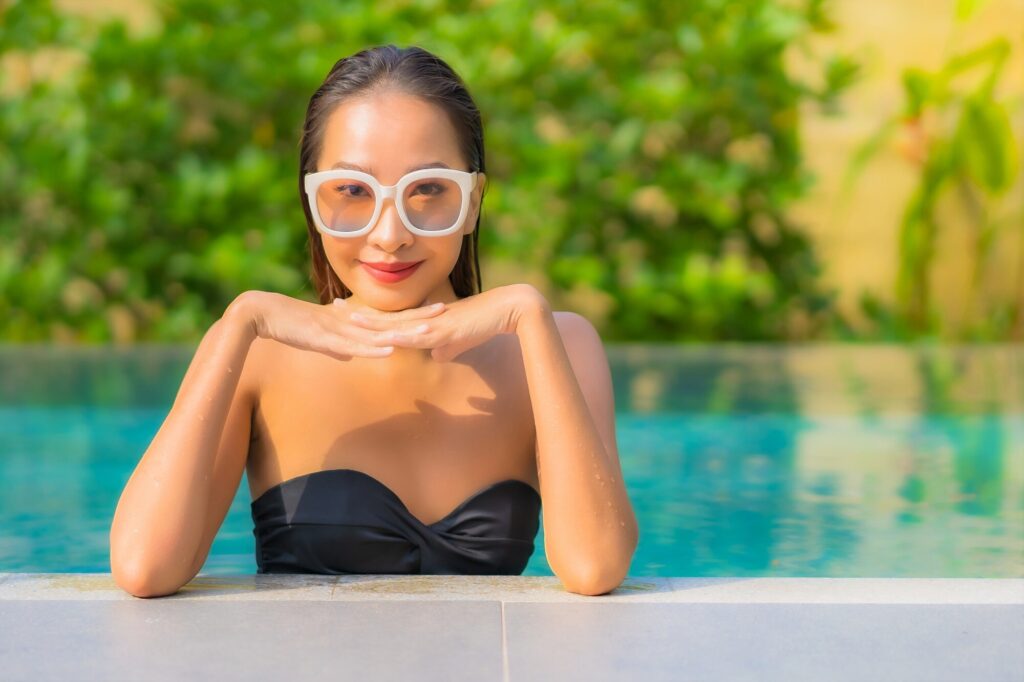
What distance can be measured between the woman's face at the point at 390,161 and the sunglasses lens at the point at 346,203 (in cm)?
3

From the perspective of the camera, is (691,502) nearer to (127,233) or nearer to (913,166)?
(127,233)

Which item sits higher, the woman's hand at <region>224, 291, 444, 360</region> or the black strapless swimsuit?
the woman's hand at <region>224, 291, 444, 360</region>

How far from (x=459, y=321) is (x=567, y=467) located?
30 cm

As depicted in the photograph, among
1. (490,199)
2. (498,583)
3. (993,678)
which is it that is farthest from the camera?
(490,199)

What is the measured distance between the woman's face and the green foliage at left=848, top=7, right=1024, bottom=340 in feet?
24.4

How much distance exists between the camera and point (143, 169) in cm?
913

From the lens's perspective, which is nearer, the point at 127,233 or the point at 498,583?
the point at 498,583

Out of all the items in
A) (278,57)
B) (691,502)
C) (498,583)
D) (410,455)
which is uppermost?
(278,57)

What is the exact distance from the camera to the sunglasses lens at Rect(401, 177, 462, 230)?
2307 millimetres

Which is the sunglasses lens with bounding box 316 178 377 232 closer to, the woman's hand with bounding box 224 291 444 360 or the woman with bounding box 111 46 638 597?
the woman with bounding box 111 46 638 597

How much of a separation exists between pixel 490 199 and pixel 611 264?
3.25 feet


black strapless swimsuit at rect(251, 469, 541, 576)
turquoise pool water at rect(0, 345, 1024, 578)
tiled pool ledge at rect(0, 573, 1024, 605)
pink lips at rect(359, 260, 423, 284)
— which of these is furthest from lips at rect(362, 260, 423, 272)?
turquoise pool water at rect(0, 345, 1024, 578)

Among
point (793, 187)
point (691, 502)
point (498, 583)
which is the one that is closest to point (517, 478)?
point (498, 583)

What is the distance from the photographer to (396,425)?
2.54 metres
